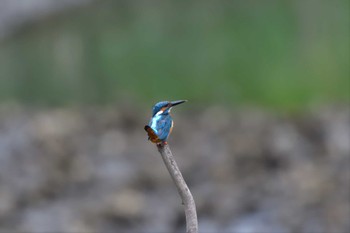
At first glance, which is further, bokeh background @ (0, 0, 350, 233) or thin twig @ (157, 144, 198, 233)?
bokeh background @ (0, 0, 350, 233)

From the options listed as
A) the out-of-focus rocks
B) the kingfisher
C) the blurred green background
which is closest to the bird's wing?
the kingfisher

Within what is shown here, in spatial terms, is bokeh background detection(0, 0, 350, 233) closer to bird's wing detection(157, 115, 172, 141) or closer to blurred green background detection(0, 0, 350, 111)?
blurred green background detection(0, 0, 350, 111)

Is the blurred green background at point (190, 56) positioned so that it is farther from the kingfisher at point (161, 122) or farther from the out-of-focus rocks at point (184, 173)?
the kingfisher at point (161, 122)

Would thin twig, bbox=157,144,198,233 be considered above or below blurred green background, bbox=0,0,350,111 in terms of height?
below

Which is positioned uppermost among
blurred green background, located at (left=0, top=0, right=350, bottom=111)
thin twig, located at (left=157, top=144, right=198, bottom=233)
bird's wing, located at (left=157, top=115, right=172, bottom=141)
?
blurred green background, located at (left=0, top=0, right=350, bottom=111)

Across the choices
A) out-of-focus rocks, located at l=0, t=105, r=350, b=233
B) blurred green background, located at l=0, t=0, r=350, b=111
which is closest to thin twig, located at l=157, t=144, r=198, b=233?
out-of-focus rocks, located at l=0, t=105, r=350, b=233

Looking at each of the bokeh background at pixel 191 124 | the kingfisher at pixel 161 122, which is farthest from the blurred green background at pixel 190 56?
the kingfisher at pixel 161 122

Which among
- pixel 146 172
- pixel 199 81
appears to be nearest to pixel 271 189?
pixel 146 172

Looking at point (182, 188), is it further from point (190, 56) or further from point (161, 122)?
point (190, 56)

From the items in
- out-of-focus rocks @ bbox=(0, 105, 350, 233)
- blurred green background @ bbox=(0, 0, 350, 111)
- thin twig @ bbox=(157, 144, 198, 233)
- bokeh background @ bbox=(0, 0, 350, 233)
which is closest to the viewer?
thin twig @ bbox=(157, 144, 198, 233)

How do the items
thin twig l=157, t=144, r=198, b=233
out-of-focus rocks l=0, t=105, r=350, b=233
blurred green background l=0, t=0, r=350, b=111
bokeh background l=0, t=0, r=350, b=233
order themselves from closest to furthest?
thin twig l=157, t=144, r=198, b=233
out-of-focus rocks l=0, t=105, r=350, b=233
bokeh background l=0, t=0, r=350, b=233
blurred green background l=0, t=0, r=350, b=111
